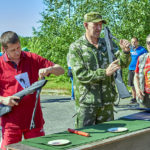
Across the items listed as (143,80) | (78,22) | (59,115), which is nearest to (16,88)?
(143,80)

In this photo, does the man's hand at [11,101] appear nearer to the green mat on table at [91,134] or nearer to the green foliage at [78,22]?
the green mat on table at [91,134]

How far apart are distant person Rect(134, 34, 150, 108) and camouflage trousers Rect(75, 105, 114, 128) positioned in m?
1.00

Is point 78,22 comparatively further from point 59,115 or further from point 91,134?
point 91,134

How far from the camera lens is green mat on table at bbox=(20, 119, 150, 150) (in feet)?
8.28

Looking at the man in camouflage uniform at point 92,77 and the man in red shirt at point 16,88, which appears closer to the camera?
the man in red shirt at point 16,88

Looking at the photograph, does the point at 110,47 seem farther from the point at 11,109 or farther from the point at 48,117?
the point at 48,117

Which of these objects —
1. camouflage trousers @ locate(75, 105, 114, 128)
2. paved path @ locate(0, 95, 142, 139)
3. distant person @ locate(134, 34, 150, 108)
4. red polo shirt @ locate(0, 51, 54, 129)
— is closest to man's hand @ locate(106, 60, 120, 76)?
camouflage trousers @ locate(75, 105, 114, 128)

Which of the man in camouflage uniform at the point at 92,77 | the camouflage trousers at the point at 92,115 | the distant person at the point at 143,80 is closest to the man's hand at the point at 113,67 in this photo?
the man in camouflage uniform at the point at 92,77

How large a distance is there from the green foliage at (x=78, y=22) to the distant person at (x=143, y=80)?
877 cm

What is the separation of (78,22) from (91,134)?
13.1 m

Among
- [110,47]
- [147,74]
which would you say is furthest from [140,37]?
[110,47]

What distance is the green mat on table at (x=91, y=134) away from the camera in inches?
99.3

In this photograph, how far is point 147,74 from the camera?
15.1 feet

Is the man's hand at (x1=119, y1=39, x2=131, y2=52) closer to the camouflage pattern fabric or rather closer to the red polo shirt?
the camouflage pattern fabric
